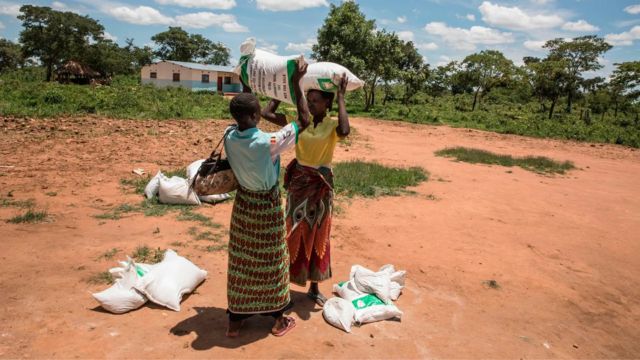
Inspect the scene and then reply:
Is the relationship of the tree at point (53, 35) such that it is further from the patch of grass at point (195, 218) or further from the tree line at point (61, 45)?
the patch of grass at point (195, 218)

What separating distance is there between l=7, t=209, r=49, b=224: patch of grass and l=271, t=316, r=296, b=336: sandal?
11.5 ft

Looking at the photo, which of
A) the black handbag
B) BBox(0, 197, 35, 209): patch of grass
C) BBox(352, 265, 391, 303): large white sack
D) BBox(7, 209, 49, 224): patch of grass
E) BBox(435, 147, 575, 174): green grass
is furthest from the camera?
BBox(435, 147, 575, 174): green grass

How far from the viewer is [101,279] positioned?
11.5ft

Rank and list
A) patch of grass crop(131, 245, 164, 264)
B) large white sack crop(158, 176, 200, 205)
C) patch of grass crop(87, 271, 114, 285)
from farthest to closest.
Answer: large white sack crop(158, 176, 200, 205) → patch of grass crop(131, 245, 164, 264) → patch of grass crop(87, 271, 114, 285)

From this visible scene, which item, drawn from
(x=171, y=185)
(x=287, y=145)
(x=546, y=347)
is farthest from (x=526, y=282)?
(x=171, y=185)

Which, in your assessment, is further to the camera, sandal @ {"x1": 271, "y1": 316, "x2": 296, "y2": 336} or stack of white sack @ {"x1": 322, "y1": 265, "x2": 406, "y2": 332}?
stack of white sack @ {"x1": 322, "y1": 265, "x2": 406, "y2": 332}

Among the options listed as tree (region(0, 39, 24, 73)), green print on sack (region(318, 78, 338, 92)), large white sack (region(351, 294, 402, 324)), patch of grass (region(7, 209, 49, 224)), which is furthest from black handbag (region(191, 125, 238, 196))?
tree (region(0, 39, 24, 73))

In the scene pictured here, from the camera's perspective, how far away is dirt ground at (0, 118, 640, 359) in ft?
9.13

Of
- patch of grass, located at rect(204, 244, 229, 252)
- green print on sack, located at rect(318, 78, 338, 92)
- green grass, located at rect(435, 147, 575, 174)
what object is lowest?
patch of grass, located at rect(204, 244, 229, 252)

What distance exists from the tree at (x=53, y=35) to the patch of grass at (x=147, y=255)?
38.9 meters

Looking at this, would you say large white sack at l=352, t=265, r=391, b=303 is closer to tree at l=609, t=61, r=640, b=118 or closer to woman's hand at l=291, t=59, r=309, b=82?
woman's hand at l=291, t=59, r=309, b=82

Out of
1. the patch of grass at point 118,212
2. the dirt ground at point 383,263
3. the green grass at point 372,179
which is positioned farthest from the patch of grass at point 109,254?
the green grass at point 372,179

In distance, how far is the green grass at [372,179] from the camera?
23.4ft

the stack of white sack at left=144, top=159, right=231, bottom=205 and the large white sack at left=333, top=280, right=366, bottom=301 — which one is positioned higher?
the stack of white sack at left=144, top=159, right=231, bottom=205
